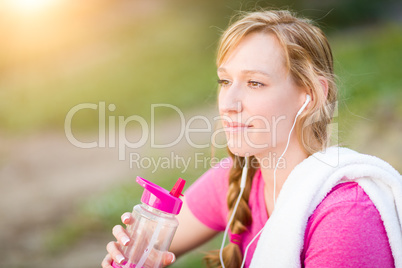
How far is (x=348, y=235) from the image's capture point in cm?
99

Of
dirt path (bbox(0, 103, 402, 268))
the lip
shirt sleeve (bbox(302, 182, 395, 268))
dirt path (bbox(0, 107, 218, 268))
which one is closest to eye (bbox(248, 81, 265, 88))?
the lip

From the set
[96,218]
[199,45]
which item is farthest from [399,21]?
[96,218]

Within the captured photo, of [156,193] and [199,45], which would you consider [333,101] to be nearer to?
[156,193]

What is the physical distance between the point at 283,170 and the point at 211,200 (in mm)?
319

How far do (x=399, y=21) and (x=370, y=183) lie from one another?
415 cm

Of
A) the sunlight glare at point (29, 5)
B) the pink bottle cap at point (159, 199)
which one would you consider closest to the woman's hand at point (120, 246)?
the pink bottle cap at point (159, 199)

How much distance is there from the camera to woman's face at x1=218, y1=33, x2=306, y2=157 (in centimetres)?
122

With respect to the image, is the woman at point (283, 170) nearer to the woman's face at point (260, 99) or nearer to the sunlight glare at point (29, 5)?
the woman's face at point (260, 99)

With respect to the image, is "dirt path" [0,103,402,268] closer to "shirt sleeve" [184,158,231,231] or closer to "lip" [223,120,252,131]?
"shirt sleeve" [184,158,231,231]

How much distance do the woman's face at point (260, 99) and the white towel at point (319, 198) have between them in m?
0.16

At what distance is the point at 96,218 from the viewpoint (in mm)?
3246

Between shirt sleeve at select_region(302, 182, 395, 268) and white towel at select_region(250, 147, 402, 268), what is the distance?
0.02 meters

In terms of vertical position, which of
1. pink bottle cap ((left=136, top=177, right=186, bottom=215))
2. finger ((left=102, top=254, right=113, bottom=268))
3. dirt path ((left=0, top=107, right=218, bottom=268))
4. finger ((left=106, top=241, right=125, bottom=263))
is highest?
pink bottle cap ((left=136, top=177, right=186, bottom=215))

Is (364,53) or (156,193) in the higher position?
(364,53)
